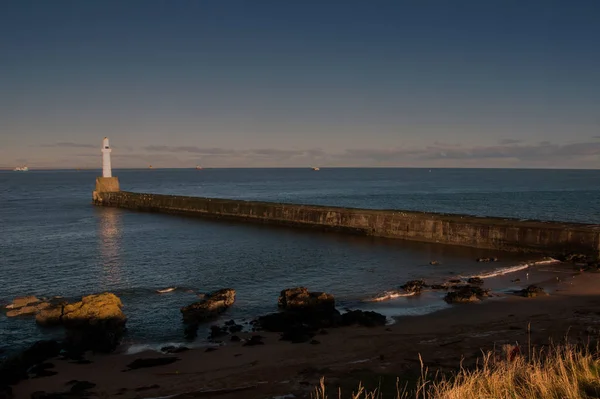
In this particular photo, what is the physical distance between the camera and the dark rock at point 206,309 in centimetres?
1446

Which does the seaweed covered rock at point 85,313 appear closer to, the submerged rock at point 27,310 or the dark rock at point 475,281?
the submerged rock at point 27,310

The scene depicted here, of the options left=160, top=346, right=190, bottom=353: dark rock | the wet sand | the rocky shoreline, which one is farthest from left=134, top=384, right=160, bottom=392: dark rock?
left=160, top=346, right=190, bottom=353: dark rock

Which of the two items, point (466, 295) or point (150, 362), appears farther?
point (466, 295)

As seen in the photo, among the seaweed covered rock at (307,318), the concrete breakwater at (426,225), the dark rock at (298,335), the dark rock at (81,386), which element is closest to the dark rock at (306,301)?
the seaweed covered rock at (307,318)

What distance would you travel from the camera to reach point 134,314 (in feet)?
50.2

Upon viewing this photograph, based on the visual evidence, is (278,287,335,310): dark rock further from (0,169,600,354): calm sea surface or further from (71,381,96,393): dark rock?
(71,381,96,393): dark rock

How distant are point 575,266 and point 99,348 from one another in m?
19.1

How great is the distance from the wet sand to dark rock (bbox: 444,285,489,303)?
3.81 feet

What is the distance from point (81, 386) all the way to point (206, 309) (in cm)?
551

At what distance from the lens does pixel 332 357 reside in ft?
35.7

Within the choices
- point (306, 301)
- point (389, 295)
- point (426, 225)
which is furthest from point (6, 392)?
point (426, 225)

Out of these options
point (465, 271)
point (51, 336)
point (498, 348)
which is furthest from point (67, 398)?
point (465, 271)

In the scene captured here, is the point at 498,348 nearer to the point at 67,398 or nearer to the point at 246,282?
the point at 67,398

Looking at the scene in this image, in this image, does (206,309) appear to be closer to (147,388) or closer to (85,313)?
(85,313)
